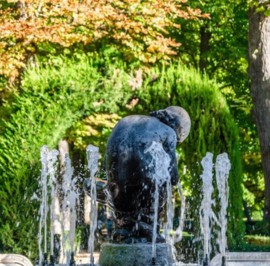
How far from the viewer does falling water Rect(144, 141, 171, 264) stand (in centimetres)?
696

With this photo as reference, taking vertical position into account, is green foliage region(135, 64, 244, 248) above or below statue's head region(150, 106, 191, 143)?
above

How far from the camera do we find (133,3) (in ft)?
55.2

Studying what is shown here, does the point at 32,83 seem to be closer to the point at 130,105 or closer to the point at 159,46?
the point at 130,105

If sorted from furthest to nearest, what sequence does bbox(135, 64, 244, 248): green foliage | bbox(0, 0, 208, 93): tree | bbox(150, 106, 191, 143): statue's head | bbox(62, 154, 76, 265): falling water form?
bbox(0, 0, 208, 93): tree, bbox(135, 64, 244, 248): green foliage, bbox(62, 154, 76, 265): falling water, bbox(150, 106, 191, 143): statue's head

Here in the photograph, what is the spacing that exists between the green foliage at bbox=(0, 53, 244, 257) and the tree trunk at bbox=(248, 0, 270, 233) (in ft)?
2.62

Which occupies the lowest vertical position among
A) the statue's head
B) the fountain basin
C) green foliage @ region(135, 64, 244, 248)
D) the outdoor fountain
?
the fountain basin

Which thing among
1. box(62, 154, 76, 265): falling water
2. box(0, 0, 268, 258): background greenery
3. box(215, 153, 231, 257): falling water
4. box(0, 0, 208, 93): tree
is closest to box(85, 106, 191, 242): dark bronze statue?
box(62, 154, 76, 265): falling water

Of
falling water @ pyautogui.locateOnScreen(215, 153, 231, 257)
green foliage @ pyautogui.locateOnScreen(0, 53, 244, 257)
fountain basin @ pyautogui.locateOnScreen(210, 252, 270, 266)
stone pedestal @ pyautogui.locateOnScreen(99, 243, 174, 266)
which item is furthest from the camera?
green foliage @ pyautogui.locateOnScreen(0, 53, 244, 257)

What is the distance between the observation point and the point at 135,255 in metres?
6.91

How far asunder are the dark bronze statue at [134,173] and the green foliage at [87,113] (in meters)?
7.01

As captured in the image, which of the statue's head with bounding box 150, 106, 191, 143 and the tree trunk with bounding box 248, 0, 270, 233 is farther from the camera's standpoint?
the tree trunk with bounding box 248, 0, 270, 233

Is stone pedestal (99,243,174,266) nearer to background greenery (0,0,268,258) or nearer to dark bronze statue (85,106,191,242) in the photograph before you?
dark bronze statue (85,106,191,242)

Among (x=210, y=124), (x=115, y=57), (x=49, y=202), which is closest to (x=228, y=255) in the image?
(x=49, y=202)

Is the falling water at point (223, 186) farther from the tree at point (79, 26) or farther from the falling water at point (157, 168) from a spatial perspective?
the falling water at point (157, 168)
